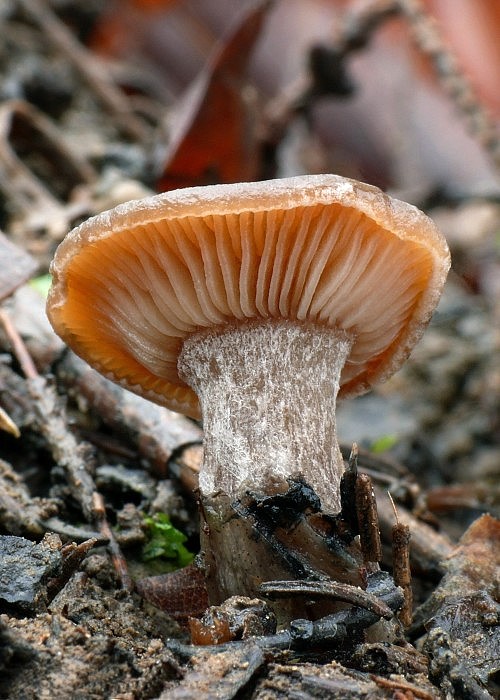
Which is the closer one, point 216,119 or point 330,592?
point 330,592

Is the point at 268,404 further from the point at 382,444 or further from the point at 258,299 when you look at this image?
the point at 382,444

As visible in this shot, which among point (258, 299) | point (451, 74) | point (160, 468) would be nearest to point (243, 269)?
point (258, 299)

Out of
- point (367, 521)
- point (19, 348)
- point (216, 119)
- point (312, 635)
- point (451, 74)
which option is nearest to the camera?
point (312, 635)

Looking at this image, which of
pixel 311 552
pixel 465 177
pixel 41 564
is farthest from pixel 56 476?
pixel 465 177

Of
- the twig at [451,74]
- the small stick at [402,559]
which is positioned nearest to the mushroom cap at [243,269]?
the small stick at [402,559]

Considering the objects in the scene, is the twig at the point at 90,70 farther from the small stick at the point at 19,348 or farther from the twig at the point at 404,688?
the twig at the point at 404,688

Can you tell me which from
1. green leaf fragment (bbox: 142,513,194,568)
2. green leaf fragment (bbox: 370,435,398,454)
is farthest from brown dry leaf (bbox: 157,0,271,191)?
green leaf fragment (bbox: 142,513,194,568)

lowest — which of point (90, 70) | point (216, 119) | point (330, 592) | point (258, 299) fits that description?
point (330, 592)
